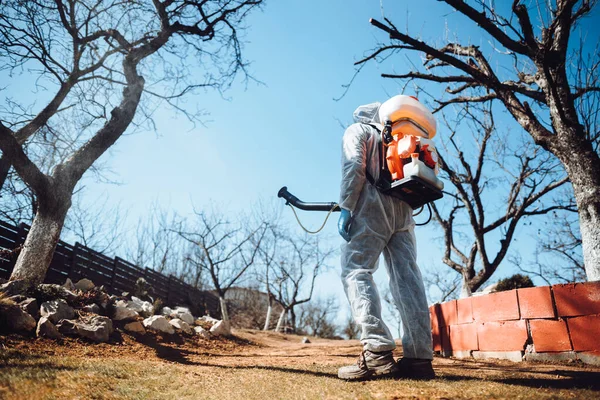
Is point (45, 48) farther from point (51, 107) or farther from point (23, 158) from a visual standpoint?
point (23, 158)

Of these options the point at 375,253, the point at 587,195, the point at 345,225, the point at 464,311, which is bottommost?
the point at 464,311

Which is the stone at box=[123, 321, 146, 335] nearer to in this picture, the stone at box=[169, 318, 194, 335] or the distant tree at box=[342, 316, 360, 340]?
the stone at box=[169, 318, 194, 335]

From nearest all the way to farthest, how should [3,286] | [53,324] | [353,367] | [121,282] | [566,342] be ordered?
[353,367], [566,342], [53,324], [3,286], [121,282]

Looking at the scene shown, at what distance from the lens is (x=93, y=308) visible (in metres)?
5.07

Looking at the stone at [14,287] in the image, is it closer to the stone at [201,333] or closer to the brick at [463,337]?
the stone at [201,333]

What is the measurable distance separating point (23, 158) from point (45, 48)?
256 centimetres

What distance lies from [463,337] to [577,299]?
4.92 ft

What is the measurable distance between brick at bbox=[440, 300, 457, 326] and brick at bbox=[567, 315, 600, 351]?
148 cm

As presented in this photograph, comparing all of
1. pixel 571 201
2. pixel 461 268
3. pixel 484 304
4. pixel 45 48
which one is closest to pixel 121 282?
pixel 45 48

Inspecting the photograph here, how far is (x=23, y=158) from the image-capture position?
5.11 metres

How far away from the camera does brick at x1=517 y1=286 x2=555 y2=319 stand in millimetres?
3438

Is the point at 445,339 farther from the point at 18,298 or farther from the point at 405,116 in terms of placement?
the point at 18,298

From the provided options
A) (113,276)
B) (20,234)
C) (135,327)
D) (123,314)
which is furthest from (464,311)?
(113,276)

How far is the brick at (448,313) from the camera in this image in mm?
4676
